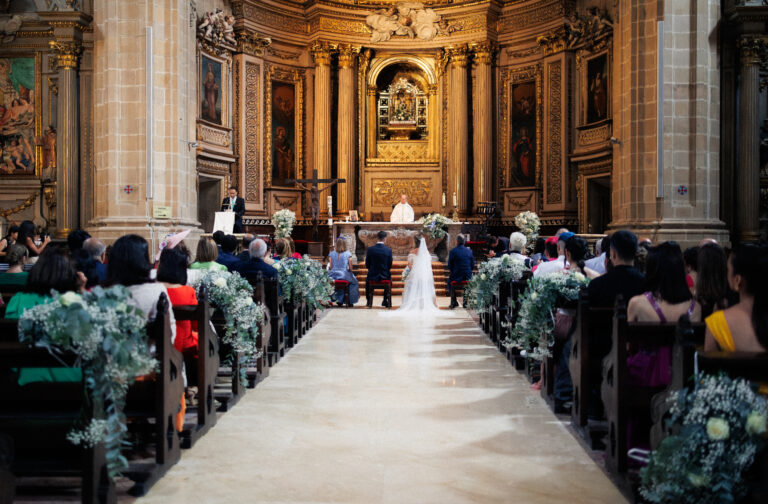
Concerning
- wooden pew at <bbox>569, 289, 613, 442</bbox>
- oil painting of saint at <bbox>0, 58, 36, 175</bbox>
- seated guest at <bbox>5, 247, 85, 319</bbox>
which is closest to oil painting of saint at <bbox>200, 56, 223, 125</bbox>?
oil painting of saint at <bbox>0, 58, 36, 175</bbox>

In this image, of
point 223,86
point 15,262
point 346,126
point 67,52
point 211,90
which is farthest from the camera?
point 346,126

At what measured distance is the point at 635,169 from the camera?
543 inches

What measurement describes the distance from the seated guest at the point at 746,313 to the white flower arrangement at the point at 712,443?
0.48 m

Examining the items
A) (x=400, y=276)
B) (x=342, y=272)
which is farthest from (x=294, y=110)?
(x=342, y=272)

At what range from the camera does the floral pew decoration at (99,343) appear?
143 inches

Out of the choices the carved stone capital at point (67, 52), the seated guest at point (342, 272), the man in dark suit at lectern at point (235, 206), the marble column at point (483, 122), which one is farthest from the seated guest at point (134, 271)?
the marble column at point (483, 122)

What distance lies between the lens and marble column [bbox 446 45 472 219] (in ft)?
71.8

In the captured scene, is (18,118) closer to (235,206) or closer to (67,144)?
(67,144)

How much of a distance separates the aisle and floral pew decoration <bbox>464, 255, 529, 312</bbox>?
63.7 inches

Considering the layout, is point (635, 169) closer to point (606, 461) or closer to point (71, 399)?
point (606, 461)

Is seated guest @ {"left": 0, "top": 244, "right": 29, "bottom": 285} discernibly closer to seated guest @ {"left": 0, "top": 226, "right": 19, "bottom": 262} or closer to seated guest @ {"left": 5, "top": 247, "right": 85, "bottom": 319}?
seated guest @ {"left": 5, "top": 247, "right": 85, "bottom": 319}

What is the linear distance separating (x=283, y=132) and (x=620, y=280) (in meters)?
17.0

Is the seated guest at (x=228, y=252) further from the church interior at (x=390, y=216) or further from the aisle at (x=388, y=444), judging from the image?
the aisle at (x=388, y=444)

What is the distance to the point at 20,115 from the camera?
16.4 meters
